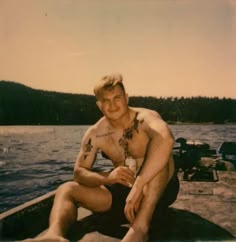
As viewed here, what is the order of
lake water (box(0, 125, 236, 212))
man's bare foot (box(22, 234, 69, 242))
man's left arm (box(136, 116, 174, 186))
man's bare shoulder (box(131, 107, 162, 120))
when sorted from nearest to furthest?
1. man's bare foot (box(22, 234, 69, 242))
2. man's left arm (box(136, 116, 174, 186))
3. man's bare shoulder (box(131, 107, 162, 120))
4. lake water (box(0, 125, 236, 212))

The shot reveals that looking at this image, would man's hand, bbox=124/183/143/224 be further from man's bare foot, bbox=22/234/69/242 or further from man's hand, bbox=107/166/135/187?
man's bare foot, bbox=22/234/69/242

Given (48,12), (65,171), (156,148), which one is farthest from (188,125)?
(48,12)

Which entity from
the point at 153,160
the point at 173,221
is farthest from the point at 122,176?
the point at 173,221

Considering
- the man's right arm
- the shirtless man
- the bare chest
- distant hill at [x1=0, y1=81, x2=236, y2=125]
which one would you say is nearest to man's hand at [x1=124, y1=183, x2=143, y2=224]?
the shirtless man

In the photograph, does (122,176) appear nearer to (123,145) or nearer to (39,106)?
(123,145)

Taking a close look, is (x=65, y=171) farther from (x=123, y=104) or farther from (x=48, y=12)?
(x=48, y=12)

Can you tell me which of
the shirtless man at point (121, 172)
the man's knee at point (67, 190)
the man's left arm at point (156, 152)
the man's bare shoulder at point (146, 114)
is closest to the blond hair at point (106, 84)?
the shirtless man at point (121, 172)
